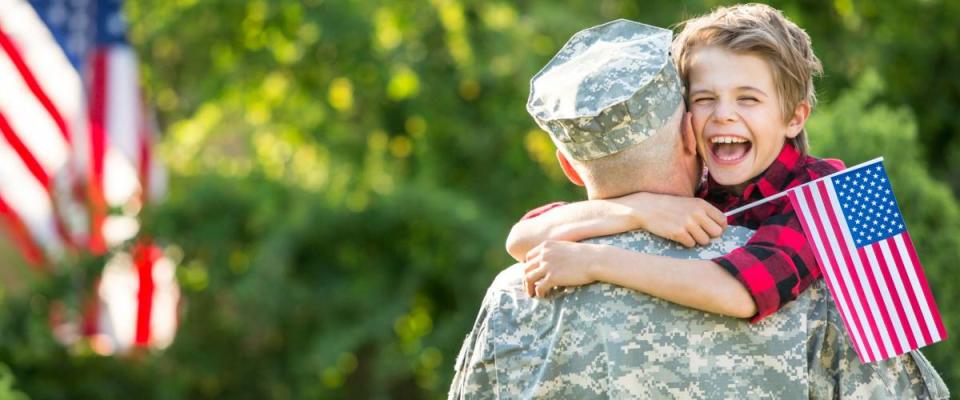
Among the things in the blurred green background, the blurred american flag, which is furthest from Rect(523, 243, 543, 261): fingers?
the blurred american flag

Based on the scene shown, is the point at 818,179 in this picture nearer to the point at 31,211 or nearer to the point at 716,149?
the point at 716,149

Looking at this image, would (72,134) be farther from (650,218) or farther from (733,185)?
(650,218)

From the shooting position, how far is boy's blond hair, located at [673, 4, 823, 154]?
2.84 meters

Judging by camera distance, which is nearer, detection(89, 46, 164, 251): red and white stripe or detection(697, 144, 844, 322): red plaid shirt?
detection(697, 144, 844, 322): red plaid shirt

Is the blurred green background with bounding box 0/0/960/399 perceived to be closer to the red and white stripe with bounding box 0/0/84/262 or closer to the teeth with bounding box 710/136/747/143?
the red and white stripe with bounding box 0/0/84/262

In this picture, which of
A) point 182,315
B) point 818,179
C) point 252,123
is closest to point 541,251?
point 818,179

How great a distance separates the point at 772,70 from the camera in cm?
287

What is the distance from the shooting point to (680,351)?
8.52 feet

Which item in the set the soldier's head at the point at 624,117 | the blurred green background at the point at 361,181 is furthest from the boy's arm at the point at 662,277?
the blurred green background at the point at 361,181

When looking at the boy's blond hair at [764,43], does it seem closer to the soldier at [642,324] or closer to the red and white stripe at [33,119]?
the soldier at [642,324]

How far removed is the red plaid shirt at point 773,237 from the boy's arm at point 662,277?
0.09 ft

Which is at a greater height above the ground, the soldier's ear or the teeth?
the soldier's ear

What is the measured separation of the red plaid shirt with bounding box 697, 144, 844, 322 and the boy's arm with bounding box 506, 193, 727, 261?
0.21ft

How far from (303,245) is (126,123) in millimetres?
1400
